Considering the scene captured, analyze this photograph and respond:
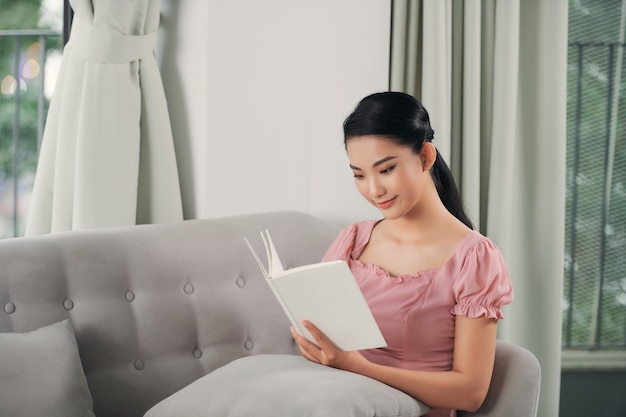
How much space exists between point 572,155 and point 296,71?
1044mm

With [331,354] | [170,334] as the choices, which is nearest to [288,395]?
[331,354]

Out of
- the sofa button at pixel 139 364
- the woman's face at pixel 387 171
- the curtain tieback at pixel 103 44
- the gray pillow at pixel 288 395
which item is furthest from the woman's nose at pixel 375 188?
the curtain tieback at pixel 103 44

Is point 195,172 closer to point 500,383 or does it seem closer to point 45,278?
point 45,278

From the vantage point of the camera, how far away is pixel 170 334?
80.9 inches

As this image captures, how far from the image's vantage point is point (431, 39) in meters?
2.51

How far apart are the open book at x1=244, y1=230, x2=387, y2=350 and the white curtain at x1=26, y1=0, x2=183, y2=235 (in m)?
1.05

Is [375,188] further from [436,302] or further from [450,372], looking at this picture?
[450,372]

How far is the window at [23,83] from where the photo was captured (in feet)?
9.52

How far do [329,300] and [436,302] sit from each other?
0.28m

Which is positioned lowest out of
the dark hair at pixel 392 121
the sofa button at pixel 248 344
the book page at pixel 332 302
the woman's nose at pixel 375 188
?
the sofa button at pixel 248 344

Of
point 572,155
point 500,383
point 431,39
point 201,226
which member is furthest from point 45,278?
point 572,155

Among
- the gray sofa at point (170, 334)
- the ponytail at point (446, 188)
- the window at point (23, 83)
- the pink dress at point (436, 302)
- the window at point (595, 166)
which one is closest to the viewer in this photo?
the gray sofa at point (170, 334)

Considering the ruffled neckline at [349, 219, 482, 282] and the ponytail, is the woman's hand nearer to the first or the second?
the ruffled neckline at [349, 219, 482, 282]

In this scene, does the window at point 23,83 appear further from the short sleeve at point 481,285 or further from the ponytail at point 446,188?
the short sleeve at point 481,285
